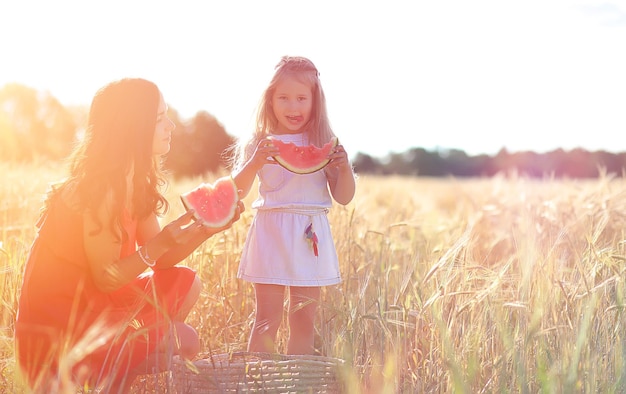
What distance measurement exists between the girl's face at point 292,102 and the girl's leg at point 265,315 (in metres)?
0.80

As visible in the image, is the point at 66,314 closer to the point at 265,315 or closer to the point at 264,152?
the point at 265,315

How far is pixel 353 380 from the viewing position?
2.18 metres

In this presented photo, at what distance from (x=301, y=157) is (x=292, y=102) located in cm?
32

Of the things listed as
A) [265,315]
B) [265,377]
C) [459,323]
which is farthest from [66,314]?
[459,323]

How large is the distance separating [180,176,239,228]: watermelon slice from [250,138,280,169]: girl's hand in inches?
7.8

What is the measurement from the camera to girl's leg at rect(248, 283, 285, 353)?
3.25 metres

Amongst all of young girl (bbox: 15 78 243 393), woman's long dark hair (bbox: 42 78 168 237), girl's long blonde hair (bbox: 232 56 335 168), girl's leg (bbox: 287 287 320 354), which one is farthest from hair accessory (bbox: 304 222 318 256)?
woman's long dark hair (bbox: 42 78 168 237)

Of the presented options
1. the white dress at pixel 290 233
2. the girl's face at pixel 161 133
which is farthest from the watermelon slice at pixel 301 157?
the girl's face at pixel 161 133

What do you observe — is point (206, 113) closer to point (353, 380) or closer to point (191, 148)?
point (191, 148)

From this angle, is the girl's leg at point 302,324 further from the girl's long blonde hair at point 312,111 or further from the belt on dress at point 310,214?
the girl's long blonde hair at point 312,111

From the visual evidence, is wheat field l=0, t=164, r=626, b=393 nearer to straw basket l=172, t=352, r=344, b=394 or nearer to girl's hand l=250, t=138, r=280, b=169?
straw basket l=172, t=352, r=344, b=394

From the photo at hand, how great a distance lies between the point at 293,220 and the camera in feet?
A: 10.9

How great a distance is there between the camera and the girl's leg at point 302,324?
3.29m

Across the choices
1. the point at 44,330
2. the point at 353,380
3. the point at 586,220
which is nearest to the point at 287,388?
the point at 353,380
